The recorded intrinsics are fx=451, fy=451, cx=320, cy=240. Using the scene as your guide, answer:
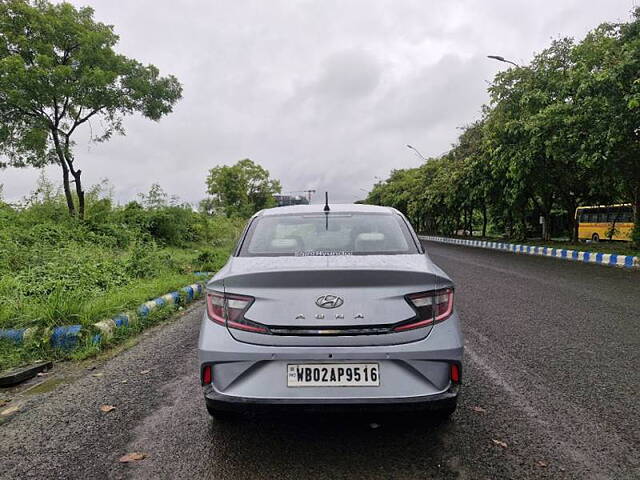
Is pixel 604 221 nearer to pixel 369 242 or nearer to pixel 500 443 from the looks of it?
pixel 369 242

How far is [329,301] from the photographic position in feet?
7.90

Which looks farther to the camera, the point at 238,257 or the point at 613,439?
the point at 238,257

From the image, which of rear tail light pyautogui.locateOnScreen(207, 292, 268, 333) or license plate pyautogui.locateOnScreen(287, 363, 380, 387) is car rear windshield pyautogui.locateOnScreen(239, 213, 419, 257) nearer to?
rear tail light pyautogui.locateOnScreen(207, 292, 268, 333)

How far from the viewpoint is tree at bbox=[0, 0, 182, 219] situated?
14672 millimetres

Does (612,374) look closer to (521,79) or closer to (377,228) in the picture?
(377,228)

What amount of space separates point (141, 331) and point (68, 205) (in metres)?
13.4

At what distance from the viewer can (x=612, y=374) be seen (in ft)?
12.1

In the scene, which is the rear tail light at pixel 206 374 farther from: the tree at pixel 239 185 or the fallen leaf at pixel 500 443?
the tree at pixel 239 185

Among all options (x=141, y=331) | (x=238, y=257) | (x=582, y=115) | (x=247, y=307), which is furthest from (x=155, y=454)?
(x=582, y=115)

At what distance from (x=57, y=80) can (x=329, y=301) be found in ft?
52.9

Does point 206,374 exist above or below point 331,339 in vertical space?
below

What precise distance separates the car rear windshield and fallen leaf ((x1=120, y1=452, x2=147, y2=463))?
51.9 inches

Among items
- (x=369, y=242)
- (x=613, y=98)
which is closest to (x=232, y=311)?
(x=369, y=242)

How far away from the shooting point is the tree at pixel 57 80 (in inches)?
578
